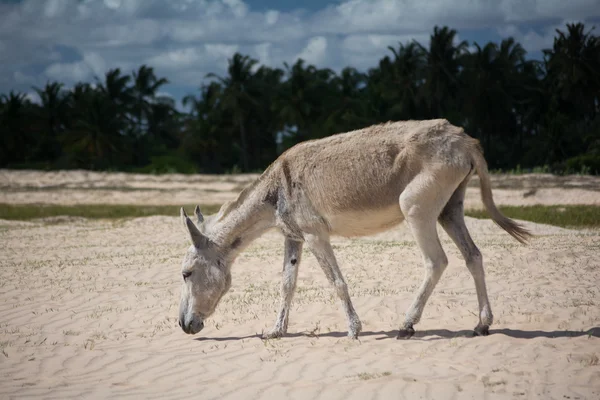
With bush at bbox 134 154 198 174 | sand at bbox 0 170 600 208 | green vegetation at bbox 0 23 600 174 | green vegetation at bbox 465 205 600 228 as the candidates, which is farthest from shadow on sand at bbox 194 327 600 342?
bush at bbox 134 154 198 174

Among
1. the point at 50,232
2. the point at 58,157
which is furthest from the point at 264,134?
the point at 50,232

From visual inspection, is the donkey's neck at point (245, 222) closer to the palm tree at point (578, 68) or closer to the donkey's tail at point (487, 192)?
the donkey's tail at point (487, 192)

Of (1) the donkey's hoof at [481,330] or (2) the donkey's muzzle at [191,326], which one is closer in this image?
(1) the donkey's hoof at [481,330]

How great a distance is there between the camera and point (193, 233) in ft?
25.7

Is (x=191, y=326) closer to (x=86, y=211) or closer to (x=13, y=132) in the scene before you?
(x=86, y=211)

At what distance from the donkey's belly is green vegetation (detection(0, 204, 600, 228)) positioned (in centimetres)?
1361

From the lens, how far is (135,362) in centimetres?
697

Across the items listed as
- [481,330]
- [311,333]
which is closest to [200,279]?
[311,333]

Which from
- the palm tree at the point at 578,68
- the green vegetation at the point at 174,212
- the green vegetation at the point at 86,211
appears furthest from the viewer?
the palm tree at the point at 578,68

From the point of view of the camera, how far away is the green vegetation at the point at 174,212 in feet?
68.1

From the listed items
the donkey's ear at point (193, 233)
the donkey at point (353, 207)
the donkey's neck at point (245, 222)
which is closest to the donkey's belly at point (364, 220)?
the donkey at point (353, 207)

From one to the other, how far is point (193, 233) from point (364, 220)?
6.57ft

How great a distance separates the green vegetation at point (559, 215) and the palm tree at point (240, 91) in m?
48.7

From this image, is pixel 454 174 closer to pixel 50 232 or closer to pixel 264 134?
pixel 50 232
